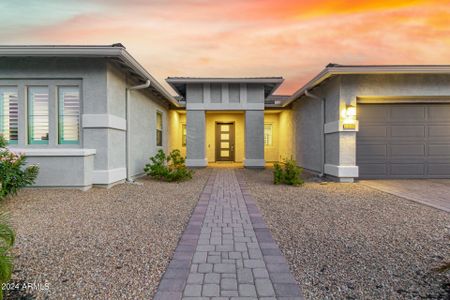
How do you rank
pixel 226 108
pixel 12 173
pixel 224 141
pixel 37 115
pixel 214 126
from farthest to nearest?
pixel 224 141, pixel 214 126, pixel 226 108, pixel 37 115, pixel 12 173

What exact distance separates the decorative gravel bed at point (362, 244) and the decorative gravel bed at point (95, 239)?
152cm

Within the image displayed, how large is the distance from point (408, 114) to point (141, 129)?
930 centimetres

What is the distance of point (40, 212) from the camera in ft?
15.9

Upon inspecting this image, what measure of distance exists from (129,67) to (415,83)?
8.89 meters

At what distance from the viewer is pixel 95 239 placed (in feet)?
Result: 11.4

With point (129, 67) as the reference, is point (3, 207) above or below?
below

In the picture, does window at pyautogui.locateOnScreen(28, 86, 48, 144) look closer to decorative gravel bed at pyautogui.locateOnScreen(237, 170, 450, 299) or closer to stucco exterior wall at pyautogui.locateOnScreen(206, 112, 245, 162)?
decorative gravel bed at pyautogui.locateOnScreen(237, 170, 450, 299)

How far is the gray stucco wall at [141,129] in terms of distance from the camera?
29.7ft

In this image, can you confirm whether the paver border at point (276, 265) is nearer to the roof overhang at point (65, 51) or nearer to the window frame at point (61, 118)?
the roof overhang at point (65, 51)

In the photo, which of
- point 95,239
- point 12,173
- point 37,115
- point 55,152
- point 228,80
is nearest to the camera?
point 95,239

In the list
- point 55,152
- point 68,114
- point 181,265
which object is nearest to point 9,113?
point 68,114

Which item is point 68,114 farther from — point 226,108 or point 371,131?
point 371,131

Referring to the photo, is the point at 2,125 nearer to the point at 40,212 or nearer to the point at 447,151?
the point at 40,212

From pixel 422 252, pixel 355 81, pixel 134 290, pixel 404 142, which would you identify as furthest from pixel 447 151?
pixel 134 290
